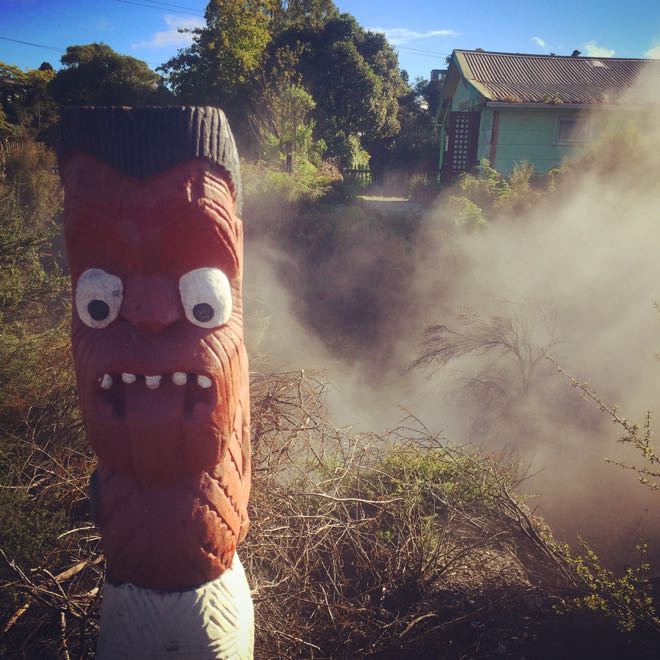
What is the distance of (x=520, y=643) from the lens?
3756mm

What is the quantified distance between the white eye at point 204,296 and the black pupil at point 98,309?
29cm

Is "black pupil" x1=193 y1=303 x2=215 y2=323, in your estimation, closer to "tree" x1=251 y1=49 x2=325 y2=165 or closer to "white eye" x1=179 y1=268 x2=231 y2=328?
"white eye" x1=179 y1=268 x2=231 y2=328

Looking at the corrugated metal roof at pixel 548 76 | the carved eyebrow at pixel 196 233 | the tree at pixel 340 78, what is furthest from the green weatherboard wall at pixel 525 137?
the carved eyebrow at pixel 196 233

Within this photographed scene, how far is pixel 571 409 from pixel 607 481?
1.27m

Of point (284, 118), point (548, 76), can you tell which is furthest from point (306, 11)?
point (548, 76)

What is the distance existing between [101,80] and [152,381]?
66.2 feet

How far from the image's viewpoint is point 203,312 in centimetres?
199

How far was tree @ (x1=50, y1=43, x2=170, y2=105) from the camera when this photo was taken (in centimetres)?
1797

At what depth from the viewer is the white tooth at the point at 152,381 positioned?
1957 mm

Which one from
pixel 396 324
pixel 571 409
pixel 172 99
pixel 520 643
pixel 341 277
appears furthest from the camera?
pixel 172 99

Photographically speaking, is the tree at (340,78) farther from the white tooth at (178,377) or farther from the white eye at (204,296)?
the white tooth at (178,377)

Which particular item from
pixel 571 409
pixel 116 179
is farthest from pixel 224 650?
pixel 571 409

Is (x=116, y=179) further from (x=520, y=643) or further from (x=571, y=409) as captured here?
(x=571, y=409)

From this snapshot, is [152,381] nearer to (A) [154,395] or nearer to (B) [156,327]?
(A) [154,395]
